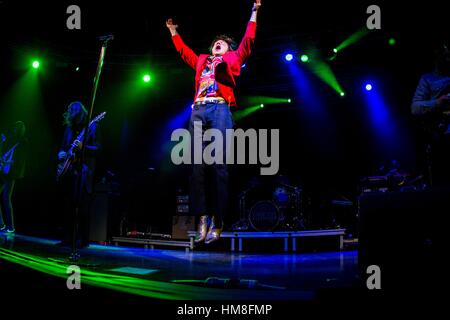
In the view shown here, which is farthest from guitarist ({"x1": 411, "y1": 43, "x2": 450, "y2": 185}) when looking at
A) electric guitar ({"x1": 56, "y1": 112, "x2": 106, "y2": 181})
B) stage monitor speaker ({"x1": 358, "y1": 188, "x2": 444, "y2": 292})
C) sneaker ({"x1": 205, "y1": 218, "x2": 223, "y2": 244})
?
electric guitar ({"x1": 56, "y1": 112, "x2": 106, "y2": 181})

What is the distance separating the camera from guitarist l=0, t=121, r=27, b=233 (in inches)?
277

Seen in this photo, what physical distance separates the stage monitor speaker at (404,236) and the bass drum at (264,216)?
5651 millimetres

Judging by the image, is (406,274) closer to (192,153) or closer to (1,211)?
(192,153)

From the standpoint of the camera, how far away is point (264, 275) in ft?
9.78

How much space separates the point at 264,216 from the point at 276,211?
12.8 inches

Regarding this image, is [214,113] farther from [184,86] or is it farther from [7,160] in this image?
[184,86]

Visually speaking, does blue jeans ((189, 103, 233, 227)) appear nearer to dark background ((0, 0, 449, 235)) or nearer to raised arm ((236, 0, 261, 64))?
raised arm ((236, 0, 261, 64))

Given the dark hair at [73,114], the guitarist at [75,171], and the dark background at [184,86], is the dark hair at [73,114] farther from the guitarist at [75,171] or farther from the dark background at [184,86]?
the dark background at [184,86]

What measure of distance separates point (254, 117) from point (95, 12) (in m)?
5.76

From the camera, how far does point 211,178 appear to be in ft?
12.1

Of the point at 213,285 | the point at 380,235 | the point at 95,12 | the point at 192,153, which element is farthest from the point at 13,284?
the point at 95,12

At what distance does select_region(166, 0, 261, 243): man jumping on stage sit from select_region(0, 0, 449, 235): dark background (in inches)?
144

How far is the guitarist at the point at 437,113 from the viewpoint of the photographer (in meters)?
3.02

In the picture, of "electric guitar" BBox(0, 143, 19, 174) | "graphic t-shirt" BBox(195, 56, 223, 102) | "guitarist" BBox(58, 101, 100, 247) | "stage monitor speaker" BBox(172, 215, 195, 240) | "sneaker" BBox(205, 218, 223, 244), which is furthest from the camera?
"stage monitor speaker" BBox(172, 215, 195, 240)
